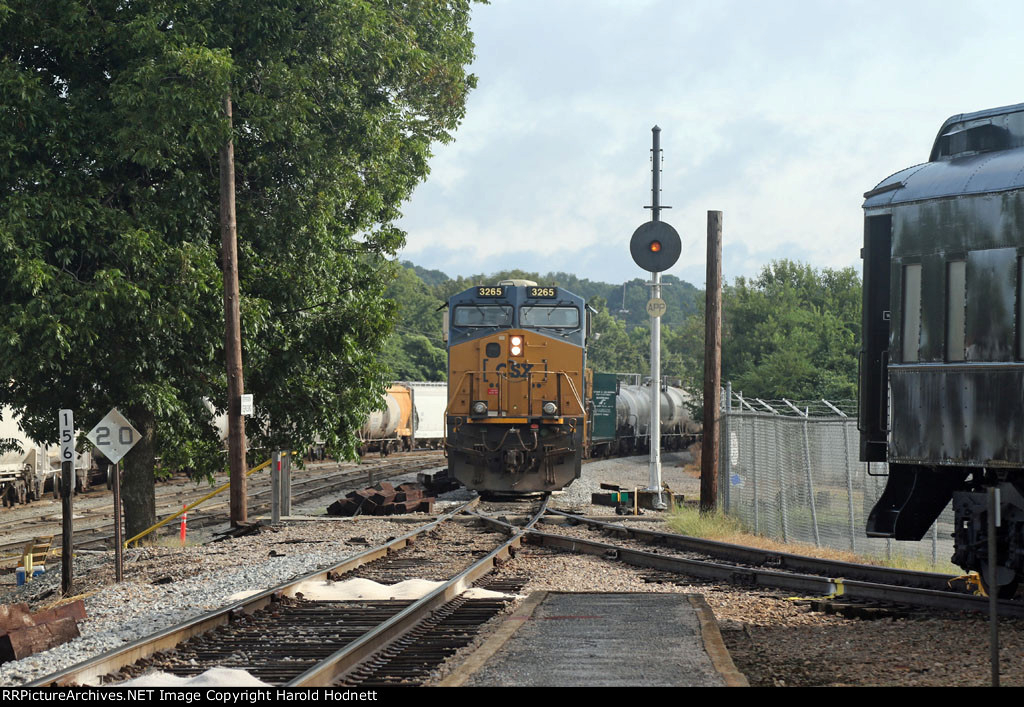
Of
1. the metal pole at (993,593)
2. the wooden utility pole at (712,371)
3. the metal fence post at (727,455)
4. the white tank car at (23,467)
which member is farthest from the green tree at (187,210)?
the metal pole at (993,593)

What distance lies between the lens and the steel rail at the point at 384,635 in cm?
794

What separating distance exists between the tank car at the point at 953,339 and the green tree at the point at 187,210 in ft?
40.2

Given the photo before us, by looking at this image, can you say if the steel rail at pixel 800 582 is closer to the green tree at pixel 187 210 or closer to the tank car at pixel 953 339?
the tank car at pixel 953 339

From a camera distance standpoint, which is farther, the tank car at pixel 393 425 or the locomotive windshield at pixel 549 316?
the tank car at pixel 393 425

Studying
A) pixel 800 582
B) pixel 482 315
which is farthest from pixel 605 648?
pixel 482 315

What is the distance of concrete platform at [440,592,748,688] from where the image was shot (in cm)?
757

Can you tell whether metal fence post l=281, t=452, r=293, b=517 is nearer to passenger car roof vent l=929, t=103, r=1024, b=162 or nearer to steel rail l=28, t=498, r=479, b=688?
steel rail l=28, t=498, r=479, b=688

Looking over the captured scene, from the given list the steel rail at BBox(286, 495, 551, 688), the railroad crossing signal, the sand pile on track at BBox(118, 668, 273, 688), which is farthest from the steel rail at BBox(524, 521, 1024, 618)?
the railroad crossing signal

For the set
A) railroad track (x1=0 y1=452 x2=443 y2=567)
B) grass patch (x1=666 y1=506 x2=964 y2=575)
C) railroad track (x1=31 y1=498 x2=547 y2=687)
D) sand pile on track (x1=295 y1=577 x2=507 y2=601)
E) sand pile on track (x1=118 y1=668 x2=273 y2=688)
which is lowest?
railroad track (x1=0 y1=452 x2=443 y2=567)

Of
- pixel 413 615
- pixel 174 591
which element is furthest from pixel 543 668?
pixel 174 591

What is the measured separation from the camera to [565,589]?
43.0ft

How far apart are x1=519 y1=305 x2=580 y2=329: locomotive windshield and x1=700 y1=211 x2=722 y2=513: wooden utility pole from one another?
4195 millimetres

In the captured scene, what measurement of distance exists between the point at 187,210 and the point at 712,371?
996 centimetres

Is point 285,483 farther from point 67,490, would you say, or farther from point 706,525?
point 706,525
